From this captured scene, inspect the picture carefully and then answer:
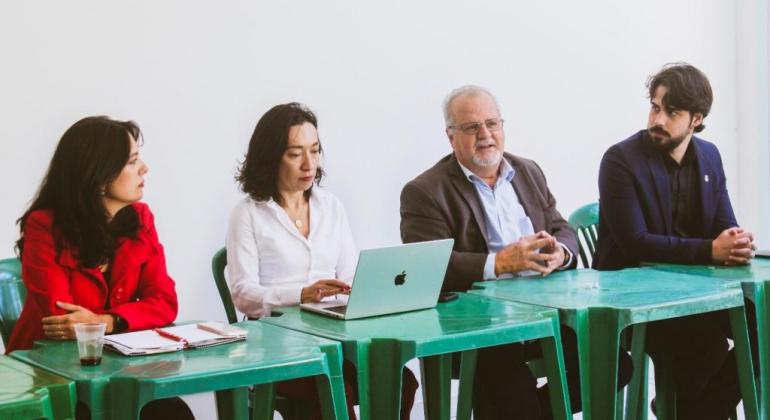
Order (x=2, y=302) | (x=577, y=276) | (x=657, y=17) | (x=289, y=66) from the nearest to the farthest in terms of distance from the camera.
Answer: (x=2, y=302) < (x=577, y=276) < (x=289, y=66) < (x=657, y=17)

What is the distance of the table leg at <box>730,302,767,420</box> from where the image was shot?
265 centimetres

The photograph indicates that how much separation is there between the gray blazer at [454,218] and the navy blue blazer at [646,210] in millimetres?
205

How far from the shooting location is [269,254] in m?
2.88

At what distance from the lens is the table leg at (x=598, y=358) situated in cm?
234

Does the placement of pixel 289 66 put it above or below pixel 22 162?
above

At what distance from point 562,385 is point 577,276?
0.62 meters

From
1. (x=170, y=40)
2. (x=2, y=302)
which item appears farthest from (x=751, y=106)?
(x=2, y=302)

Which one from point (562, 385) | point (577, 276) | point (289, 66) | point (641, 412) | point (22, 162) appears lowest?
point (641, 412)

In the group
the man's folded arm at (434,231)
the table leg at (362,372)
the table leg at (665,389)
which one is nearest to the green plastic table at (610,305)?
the man's folded arm at (434,231)

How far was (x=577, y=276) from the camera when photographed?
9.55 feet

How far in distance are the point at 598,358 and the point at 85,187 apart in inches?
56.5

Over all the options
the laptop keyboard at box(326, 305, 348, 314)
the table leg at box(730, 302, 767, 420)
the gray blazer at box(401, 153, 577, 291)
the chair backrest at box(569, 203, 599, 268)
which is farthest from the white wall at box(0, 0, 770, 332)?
the table leg at box(730, 302, 767, 420)

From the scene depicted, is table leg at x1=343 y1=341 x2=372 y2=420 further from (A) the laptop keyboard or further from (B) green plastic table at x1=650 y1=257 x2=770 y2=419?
(B) green plastic table at x1=650 y1=257 x2=770 y2=419

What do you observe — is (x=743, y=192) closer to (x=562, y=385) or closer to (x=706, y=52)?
(x=706, y=52)
